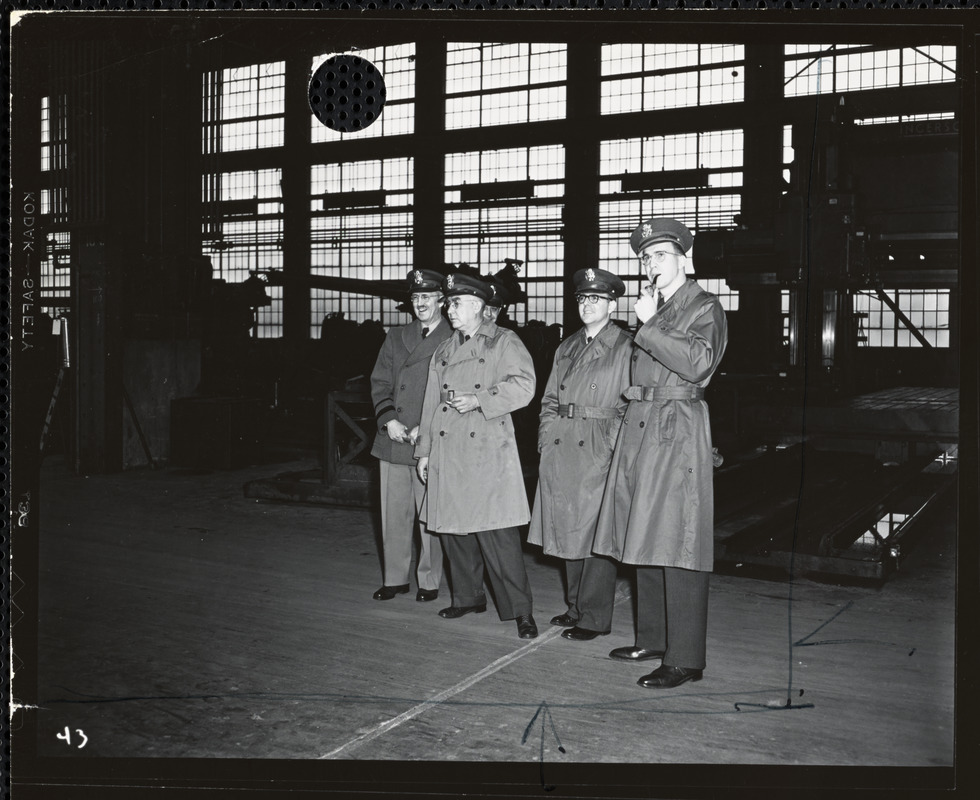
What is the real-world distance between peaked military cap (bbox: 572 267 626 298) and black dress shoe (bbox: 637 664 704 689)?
1.74m

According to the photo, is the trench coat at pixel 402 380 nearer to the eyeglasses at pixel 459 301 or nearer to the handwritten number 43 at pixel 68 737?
the eyeglasses at pixel 459 301

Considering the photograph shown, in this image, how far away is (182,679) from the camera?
12.2 feet

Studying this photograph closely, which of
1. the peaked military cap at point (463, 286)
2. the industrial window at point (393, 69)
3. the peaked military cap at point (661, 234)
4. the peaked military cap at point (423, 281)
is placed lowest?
the peaked military cap at point (463, 286)

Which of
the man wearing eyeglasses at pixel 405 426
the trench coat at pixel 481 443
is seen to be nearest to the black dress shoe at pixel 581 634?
the trench coat at pixel 481 443

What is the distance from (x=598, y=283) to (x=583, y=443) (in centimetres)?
78

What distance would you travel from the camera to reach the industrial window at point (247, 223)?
394 inches

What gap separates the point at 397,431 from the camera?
4.84 m

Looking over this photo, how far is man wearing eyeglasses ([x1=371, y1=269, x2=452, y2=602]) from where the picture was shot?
4.95 meters

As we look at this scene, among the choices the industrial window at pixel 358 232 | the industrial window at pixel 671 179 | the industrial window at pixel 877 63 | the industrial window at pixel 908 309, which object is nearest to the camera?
the industrial window at pixel 877 63

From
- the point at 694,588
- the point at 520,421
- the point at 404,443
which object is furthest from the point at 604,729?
the point at 520,421

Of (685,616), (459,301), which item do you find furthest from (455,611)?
(459,301)

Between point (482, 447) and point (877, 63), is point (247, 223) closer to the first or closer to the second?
point (482, 447)

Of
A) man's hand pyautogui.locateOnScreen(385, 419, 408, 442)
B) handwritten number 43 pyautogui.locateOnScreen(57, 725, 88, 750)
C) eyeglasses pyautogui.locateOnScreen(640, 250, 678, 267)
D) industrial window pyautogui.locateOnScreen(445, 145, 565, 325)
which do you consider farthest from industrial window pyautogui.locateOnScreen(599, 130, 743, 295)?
handwritten number 43 pyautogui.locateOnScreen(57, 725, 88, 750)

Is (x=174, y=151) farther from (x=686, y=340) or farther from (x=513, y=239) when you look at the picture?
(x=513, y=239)
